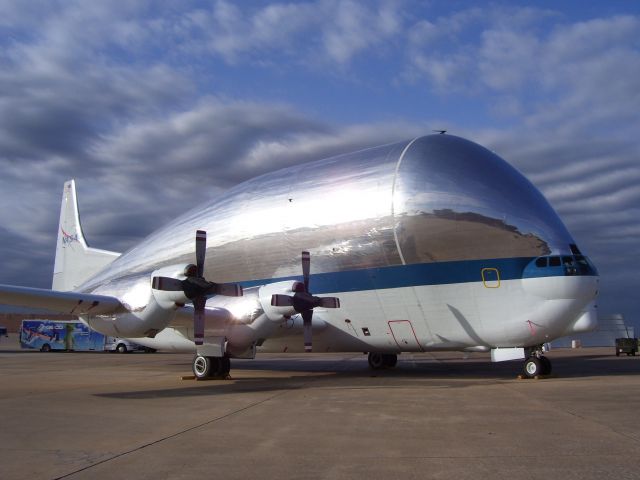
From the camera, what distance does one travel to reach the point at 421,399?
1334 cm

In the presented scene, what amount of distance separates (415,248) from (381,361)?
7500mm

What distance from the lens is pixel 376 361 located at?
2419cm

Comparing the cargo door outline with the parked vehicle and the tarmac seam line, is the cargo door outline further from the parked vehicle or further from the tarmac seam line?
the parked vehicle

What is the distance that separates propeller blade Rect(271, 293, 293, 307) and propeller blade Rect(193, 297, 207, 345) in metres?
2.26

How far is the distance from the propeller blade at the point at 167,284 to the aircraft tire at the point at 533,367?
1056 centimetres

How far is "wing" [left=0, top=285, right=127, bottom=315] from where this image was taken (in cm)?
1620

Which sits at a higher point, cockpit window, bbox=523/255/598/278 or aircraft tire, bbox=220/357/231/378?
cockpit window, bbox=523/255/598/278

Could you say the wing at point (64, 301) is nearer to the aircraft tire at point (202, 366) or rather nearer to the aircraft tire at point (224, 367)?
the aircraft tire at point (202, 366)

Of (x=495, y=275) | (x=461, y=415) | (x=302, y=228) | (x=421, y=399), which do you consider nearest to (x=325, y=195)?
(x=302, y=228)

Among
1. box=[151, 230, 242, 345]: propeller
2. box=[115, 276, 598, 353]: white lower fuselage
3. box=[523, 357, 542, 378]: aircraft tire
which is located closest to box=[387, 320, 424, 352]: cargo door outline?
box=[115, 276, 598, 353]: white lower fuselage

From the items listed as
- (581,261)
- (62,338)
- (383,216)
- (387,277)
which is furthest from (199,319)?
(62,338)

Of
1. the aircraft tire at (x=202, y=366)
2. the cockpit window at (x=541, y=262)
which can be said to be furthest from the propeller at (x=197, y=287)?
the cockpit window at (x=541, y=262)

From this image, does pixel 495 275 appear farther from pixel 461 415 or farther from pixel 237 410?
pixel 237 410

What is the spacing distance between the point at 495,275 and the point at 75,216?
21358 mm
